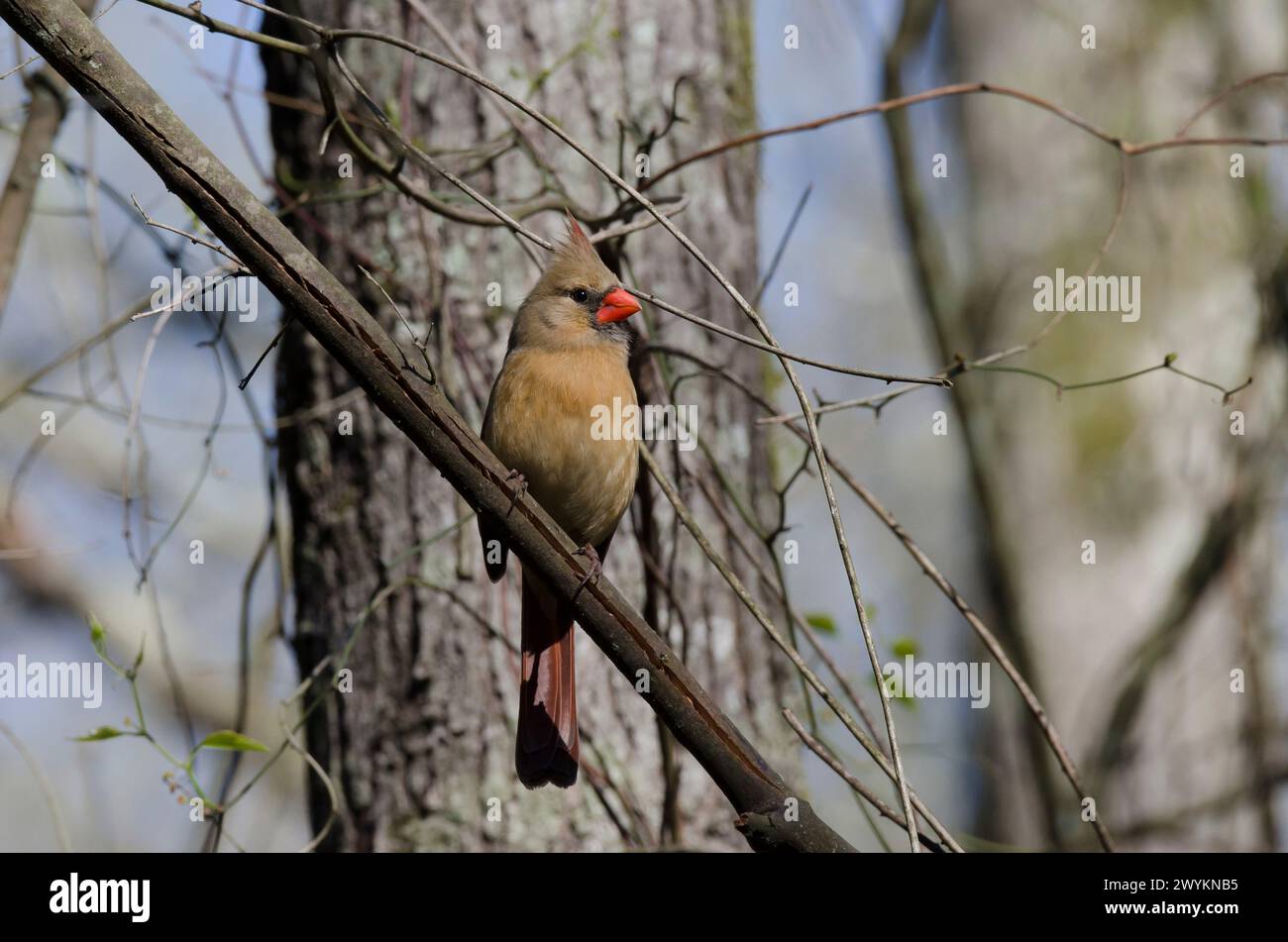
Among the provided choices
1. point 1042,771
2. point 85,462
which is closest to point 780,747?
point 1042,771

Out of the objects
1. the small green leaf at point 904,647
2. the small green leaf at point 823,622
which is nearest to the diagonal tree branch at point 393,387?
the small green leaf at point 823,622

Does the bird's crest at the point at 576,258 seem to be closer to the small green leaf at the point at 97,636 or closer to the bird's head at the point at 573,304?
the bird's head at the point at 573,304

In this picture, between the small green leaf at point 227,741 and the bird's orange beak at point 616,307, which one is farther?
the bird's orange beak at point 616,307

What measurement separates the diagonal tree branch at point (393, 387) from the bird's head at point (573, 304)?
45.2 inches

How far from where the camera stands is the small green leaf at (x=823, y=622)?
10.8 feet

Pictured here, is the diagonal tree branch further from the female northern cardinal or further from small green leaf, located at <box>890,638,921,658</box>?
small green leaf, located at <box>890,638,921,658</box>

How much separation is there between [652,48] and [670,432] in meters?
1.21

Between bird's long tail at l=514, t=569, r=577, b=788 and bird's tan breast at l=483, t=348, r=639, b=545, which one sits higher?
bird's tan breast at l=483, t=348, r=639, b=545

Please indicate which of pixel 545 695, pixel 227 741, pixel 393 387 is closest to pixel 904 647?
pixel 545 695

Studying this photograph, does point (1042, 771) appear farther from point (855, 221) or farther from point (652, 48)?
point (855, 221)

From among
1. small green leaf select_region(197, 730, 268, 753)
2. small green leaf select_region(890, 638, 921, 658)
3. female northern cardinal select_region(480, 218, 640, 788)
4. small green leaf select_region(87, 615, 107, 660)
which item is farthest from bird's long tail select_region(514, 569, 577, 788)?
small green leaf select_region(890, 638, 921, 658)

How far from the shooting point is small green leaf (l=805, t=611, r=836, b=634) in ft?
10.8
